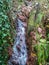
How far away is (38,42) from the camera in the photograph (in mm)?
8359

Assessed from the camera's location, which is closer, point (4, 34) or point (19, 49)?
point (4, 34)

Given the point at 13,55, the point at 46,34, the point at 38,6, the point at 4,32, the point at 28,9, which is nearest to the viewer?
the point at 4,32

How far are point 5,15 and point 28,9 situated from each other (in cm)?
329

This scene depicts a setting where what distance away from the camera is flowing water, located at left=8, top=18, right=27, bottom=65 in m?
8.22

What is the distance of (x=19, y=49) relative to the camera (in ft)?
28.5

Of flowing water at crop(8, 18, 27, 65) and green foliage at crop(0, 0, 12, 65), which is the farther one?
flowing water at crop(8, 18, 27, 65)

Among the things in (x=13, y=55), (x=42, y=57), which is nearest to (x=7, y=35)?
(x=13, y=55)

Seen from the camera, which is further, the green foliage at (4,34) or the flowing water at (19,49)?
the flowing water at (19,49)

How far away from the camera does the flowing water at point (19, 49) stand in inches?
324

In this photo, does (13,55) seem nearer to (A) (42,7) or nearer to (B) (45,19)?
(B) (45,19)

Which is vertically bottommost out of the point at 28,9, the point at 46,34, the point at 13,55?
the point at 13,55

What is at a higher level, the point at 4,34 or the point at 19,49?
the point at 4,34

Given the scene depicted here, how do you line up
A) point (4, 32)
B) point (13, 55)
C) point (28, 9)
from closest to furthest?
point (4, 32) → point (13, 55) → point (28, 9)

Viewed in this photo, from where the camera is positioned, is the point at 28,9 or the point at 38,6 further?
the point at 28,9
